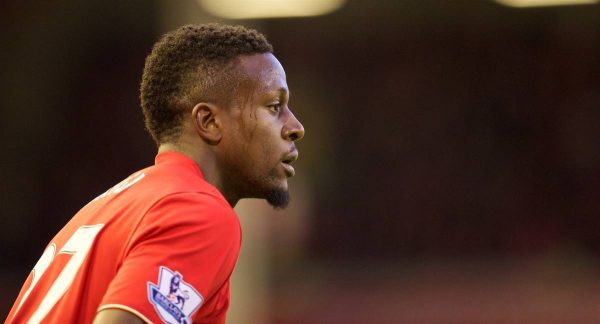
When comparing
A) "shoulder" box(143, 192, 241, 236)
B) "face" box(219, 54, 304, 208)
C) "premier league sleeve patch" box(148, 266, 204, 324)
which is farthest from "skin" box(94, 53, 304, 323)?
"premier league sleeve patch" box(148, 266, 204, 324)

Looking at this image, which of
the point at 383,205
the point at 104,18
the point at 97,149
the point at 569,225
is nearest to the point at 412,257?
the point at 383,205

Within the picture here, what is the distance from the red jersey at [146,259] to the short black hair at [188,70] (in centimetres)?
32

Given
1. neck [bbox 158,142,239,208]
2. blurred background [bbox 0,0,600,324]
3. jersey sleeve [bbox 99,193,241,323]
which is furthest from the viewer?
blurred background [bbox 0,0,600,324]

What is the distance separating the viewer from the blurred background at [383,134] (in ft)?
30.7

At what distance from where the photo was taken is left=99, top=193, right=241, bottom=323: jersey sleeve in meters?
2.11

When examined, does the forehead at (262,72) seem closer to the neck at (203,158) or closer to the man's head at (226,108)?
the man's head at (226,108)

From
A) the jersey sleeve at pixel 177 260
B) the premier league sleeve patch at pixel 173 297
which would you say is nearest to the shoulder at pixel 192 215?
the jersey sleeve at pixel 177 260

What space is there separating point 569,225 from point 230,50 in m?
7.28

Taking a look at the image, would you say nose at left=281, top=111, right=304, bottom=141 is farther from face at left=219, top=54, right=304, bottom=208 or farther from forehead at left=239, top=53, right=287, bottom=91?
forehead at left=239, top=53, right=287, bottom=91

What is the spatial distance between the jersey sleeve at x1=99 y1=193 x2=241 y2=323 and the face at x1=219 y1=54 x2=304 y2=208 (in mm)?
442

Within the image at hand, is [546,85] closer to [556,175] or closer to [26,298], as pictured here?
[556,175]

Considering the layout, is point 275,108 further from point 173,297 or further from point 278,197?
point 173,297

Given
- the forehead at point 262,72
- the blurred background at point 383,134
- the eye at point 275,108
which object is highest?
the forehead at point 262,72

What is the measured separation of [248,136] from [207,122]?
13cm
